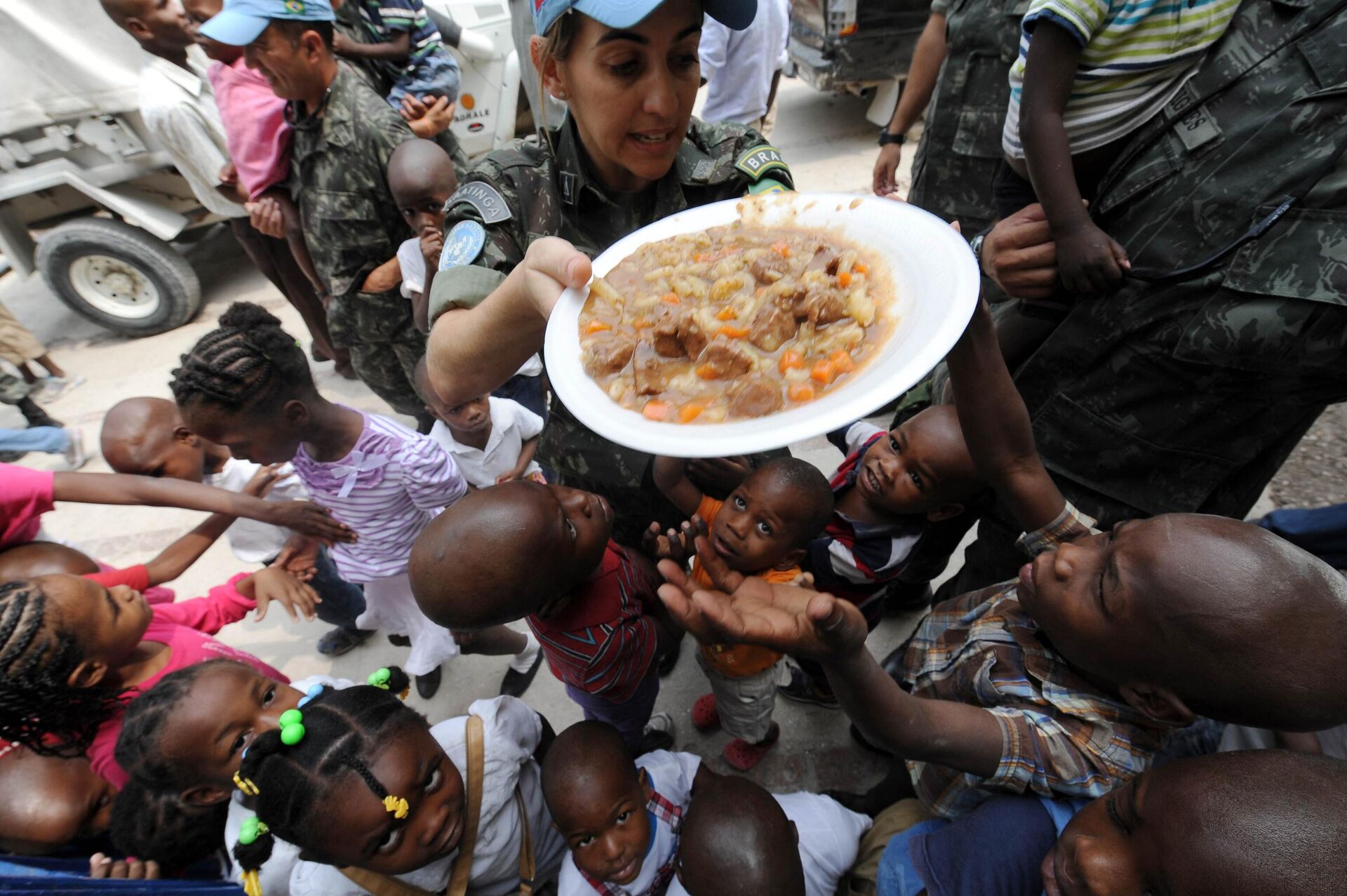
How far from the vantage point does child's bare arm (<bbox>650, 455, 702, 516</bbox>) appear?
7.29 feet

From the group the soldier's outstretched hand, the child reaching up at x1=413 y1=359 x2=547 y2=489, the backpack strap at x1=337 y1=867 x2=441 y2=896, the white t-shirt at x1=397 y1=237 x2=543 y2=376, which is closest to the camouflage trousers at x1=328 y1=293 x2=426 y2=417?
the white t-shirt at x1=397 y1=237 x2=543 y2=376

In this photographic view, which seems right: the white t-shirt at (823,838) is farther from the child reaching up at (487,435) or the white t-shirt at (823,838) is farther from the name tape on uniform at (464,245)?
the name tape on uniform at (464,245)

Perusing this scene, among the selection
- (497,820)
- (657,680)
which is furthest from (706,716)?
(497,820)

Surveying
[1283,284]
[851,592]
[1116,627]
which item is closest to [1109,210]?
[1283,284]

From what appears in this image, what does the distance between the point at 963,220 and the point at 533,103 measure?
13.1 feet

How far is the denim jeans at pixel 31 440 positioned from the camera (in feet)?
11.7

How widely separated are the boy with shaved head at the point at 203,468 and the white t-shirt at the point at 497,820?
1.24 meters

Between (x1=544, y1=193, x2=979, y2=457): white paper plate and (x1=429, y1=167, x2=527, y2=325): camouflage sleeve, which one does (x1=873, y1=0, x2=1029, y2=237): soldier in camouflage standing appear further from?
(x1=429, y1=167, x2=527, y2=325): camouflage sleeve

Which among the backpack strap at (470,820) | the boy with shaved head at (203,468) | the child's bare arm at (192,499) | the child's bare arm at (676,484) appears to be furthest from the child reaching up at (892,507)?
the boy with shaved head at (203,468)

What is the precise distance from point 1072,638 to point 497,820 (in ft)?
5.93

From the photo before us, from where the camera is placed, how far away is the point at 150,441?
2.68 m

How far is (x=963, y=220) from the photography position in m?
3.60

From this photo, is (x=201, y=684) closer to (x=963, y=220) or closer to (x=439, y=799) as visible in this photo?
(x=439, y=799)

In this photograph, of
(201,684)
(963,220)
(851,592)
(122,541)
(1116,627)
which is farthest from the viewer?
(122,541)
